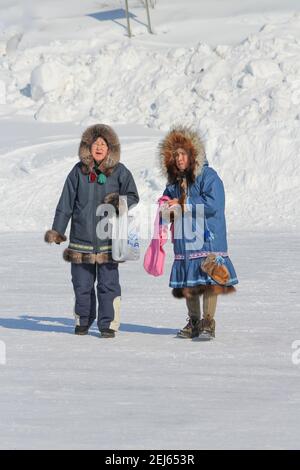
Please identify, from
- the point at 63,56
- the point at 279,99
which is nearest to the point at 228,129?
the point at 279,99

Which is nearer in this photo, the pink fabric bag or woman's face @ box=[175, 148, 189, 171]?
woman's face @ box=[175, 148, 189, 171]

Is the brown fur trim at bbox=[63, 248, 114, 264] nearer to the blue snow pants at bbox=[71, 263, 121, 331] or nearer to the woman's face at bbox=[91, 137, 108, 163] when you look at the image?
the blue snow pants at bbox=[71, 263, 121, 331]

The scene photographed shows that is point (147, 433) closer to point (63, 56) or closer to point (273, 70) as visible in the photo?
point (273, 70)

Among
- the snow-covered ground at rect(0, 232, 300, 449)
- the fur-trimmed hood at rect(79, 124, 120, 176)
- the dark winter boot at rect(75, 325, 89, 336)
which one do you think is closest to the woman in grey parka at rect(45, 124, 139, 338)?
the fur-trimmed hood at rect(79, 124, 120, 176)

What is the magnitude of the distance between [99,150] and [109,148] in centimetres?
8

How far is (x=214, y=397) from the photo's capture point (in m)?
6.36

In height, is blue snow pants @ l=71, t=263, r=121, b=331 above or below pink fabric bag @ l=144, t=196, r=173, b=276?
below

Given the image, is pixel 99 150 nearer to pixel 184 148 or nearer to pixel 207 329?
pixel 184 148

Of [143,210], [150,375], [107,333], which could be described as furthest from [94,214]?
[143,210]

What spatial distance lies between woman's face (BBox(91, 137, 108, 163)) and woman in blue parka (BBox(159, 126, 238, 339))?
442 millimetres

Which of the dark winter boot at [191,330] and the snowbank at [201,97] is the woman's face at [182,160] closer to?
the dark winter boot at [191,330]

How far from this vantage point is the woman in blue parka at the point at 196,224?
27.6 feet

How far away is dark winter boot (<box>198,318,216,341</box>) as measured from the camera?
8.45 metres
